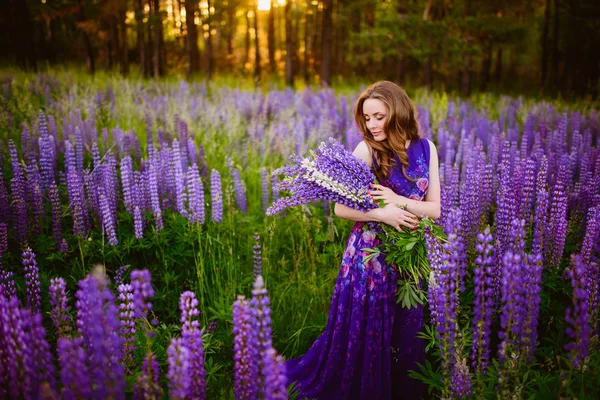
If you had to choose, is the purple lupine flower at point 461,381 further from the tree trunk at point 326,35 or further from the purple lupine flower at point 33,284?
the tree trunk at point 326,35

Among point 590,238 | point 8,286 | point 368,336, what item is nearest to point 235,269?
point 368,336

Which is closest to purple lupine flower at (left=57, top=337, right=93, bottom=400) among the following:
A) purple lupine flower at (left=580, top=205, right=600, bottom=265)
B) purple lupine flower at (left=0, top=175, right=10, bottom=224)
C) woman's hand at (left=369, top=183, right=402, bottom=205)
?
woman's hand at (left=369, top=183, right=402, bottom=205)

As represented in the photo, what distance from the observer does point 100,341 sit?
1.45 m

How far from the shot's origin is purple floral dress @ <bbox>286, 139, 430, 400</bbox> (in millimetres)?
2693

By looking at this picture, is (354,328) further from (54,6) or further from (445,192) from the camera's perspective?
(54,6)

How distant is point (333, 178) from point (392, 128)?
0.64 meters

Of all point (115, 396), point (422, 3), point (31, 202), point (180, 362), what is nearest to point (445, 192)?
point (180, 362)

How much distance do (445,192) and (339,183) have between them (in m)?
1.39

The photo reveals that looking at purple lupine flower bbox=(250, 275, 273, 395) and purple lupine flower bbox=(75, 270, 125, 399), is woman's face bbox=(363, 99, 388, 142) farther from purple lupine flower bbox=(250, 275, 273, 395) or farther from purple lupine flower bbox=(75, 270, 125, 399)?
purple lupine flower bbox=(75, 270, 125, 399)

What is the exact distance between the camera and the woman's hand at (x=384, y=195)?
2.48 metres

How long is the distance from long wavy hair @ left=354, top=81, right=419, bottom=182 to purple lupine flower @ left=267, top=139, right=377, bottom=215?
0.28 meters

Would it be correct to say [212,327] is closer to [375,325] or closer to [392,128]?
[375,325]

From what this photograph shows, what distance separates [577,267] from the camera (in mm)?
1729

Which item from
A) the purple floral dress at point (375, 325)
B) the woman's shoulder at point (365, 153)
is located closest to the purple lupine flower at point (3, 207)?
the purple floral dress at point (375, 325)
